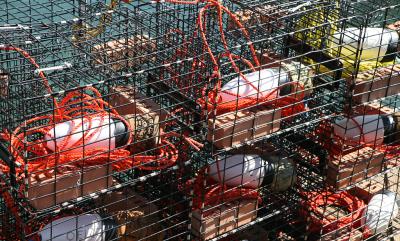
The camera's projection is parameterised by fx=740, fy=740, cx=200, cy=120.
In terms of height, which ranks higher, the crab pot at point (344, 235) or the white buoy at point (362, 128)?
the white buoy at point (362, 128)

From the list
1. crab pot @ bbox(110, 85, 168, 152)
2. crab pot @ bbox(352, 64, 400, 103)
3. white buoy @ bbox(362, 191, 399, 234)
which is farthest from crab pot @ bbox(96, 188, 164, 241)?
white buoy @ bbox(362, 191, 399, 234)

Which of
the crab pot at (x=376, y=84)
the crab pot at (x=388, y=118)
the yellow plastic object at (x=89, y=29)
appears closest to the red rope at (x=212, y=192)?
the crab pot at (x=376, y=84)

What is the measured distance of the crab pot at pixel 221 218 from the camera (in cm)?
489

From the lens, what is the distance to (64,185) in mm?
4199

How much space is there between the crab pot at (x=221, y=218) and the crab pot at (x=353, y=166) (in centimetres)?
69

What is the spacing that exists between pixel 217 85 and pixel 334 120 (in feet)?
4.91

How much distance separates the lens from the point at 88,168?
428 centimetres

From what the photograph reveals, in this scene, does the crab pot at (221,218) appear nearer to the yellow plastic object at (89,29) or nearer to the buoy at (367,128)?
the buoy at (367,128)

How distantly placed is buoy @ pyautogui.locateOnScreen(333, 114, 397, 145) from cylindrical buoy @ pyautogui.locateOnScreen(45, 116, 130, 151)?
1778 millimetres

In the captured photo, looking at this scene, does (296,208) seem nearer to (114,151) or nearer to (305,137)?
(305,137)

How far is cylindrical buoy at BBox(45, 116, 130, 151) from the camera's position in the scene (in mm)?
4242

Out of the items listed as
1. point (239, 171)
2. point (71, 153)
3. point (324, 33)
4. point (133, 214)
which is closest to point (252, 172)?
point (239, 171)

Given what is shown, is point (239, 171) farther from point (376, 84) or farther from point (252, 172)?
point (376, 84)

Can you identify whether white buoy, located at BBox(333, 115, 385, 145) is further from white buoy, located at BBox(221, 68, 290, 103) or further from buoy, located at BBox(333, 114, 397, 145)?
white buoy, located at BBox(221, 68, 290, 103)
